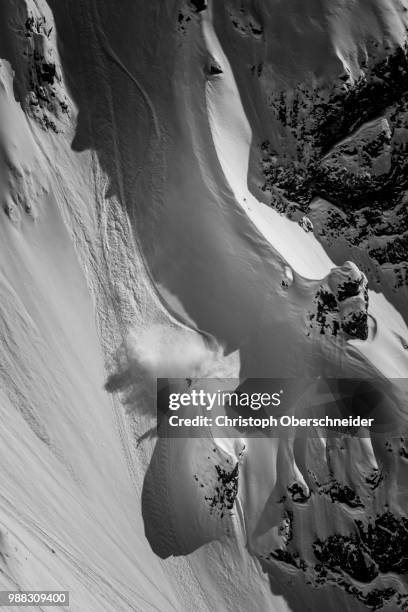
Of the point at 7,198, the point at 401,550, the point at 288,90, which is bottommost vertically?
the point at 401,550

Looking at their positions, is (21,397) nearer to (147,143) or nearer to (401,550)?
(147,143)

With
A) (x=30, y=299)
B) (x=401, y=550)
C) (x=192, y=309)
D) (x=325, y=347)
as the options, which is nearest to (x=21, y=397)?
(x=30, y=299)

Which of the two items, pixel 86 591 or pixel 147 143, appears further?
pixel 147 143

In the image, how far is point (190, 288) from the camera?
15.1 m

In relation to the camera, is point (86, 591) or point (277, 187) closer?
point (86, 591)

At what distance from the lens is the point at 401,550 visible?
14.6 metres

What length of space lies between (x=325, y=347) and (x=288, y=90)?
22.0ft

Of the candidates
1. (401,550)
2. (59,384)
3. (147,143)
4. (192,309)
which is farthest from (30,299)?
(401,550)

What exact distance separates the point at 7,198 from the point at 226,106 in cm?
610

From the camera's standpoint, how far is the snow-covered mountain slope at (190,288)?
47.3ft

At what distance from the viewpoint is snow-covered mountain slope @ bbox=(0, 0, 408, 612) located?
47.3 feet

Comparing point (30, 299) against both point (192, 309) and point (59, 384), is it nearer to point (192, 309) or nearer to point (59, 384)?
point (59, 384)

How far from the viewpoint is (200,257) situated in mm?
15070

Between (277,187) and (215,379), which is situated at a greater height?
(277,187)
